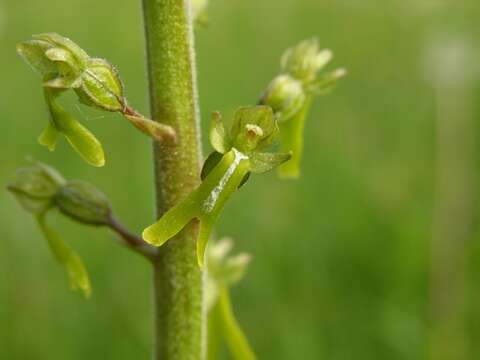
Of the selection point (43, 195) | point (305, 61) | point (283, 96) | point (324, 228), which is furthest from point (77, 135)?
point (324, 228)

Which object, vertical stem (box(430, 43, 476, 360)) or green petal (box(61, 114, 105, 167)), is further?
vertical stem (box(430, 43, 476, 360))

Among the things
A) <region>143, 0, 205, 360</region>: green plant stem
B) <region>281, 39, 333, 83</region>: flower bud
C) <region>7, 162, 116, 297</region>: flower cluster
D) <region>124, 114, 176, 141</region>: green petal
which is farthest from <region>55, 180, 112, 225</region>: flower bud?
<region>281, 39, 333, 83</region>: flower bud

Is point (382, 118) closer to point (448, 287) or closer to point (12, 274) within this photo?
point (448, 287)

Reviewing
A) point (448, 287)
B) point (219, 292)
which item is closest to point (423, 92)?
point (448, 287)

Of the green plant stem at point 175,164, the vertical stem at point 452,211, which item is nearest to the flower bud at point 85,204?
the green plant stem at point 175,164

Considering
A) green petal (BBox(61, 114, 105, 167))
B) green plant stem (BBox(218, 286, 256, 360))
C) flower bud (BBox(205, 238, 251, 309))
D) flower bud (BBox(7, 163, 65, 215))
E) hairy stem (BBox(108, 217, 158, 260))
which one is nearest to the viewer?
green petal (BBox(61, 114, 105, 167))

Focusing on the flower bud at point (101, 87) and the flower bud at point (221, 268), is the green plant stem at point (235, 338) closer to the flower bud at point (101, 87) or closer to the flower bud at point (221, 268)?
the flower bud at point (221, 268)

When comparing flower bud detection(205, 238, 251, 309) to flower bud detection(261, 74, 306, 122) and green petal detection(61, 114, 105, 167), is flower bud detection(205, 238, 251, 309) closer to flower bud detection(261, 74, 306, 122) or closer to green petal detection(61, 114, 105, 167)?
flower bud detection(261, 74, 306, 122)

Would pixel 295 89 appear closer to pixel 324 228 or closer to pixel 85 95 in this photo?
pixel 85 95
